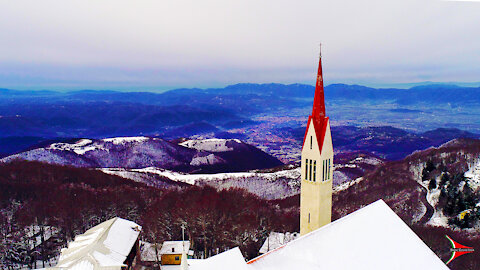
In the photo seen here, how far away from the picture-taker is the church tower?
1395 cm

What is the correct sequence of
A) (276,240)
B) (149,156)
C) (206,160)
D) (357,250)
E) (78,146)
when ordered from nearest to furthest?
1. (357,250)
2. (276,240)
3. (78,146)
4. (206,160)
5. (149,156)

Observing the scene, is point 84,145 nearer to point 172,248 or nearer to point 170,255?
point 172,248

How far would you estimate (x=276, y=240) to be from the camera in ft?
81.8

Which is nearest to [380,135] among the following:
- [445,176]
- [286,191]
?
[286,191]

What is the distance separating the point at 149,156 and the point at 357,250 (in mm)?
103614

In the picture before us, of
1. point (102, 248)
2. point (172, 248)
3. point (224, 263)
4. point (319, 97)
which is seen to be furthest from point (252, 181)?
point (224, 263)

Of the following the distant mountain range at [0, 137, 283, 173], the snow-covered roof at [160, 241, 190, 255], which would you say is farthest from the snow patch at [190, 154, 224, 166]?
the snow-covered roof at [160, 241, 190, 255]

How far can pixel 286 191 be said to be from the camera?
60.3m

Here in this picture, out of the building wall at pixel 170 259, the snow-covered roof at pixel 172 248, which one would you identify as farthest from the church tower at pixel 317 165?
the building wall at pixel 170 259

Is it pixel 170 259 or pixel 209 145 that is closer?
pixel 170 259

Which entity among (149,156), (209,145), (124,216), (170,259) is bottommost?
(149,156)

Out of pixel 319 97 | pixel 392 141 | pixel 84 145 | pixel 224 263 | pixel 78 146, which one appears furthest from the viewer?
pixel 392 141

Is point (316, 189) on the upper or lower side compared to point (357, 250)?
upper

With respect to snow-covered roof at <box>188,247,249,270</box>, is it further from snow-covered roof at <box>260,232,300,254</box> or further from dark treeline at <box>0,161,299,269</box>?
snow-covered roof at <box>260,232,300,254</box>
